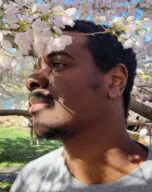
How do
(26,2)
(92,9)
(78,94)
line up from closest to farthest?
(26,2) < (78,94) < (92,9)

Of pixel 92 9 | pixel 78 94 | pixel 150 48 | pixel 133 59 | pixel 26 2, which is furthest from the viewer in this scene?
pixel 150 48

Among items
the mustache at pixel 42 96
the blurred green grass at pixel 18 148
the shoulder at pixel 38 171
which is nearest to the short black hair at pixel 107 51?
the mustache at pixel 42 96

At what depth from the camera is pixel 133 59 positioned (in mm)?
1666

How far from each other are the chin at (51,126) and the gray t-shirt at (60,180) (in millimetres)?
169

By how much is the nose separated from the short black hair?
205 millimetres

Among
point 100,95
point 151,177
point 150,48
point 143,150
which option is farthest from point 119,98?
point 150,48

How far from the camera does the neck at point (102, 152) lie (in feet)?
4.89

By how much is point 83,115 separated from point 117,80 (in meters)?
0.20

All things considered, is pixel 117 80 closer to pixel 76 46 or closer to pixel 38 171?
pixel 76 46

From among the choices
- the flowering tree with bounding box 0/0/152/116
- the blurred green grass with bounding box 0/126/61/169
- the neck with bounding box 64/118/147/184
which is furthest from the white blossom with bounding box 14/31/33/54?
the blurred green grass with bounding box 0/126/61/169

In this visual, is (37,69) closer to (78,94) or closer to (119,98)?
(78,94)

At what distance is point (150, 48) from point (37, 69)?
16.5 feet

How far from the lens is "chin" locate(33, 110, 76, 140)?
1475 mm

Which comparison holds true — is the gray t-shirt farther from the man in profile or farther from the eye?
the eye
